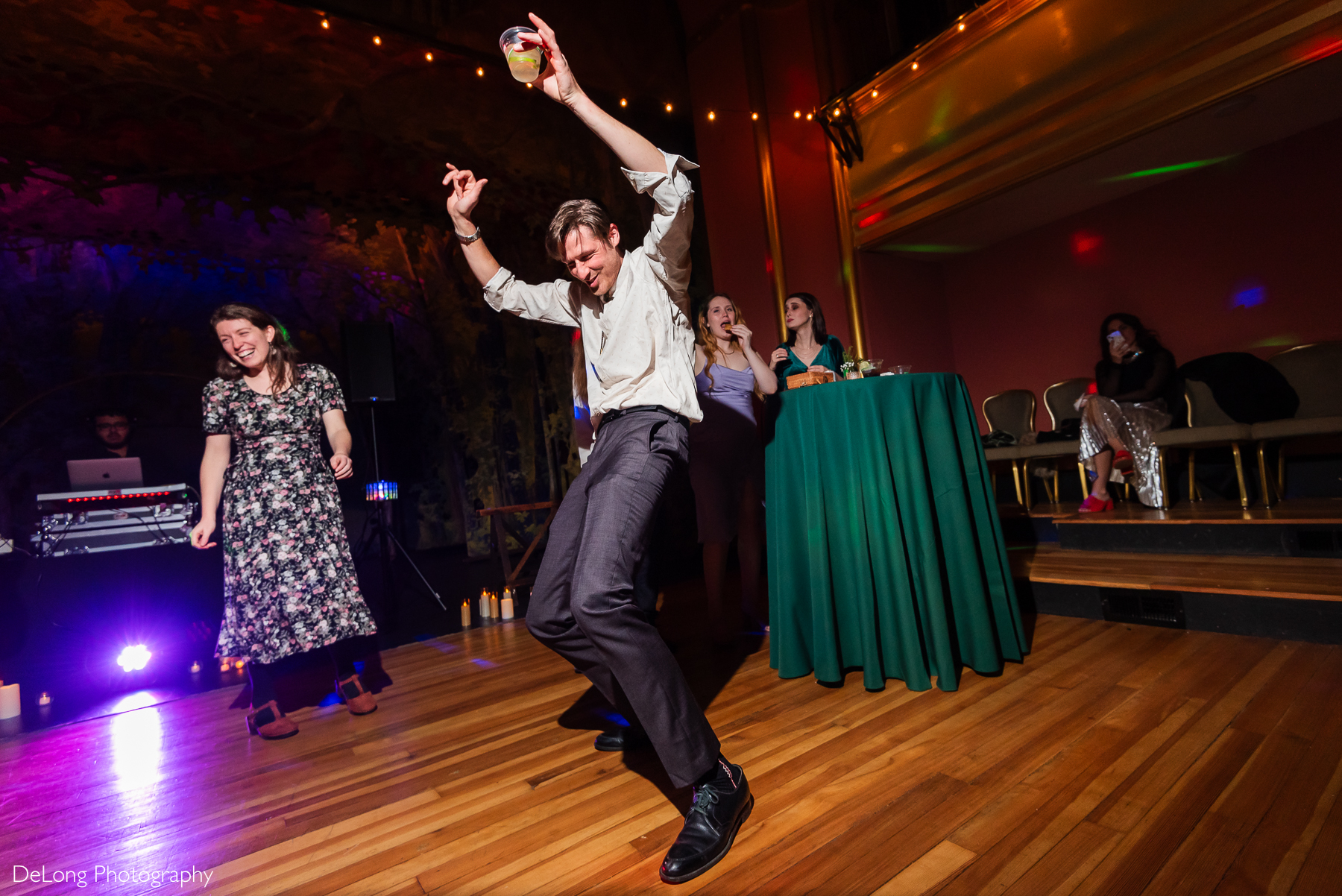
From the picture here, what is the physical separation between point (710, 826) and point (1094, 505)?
362 cm

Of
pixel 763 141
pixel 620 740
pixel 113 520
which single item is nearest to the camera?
pixel 620 740

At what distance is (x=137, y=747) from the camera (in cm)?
231

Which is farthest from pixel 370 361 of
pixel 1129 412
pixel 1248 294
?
pixel 1248 294

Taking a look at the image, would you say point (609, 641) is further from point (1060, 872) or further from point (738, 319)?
point (738, 319)

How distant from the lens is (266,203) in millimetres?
4379

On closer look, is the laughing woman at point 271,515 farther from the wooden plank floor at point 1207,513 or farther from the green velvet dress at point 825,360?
the wooden plank floor at point 1207,513

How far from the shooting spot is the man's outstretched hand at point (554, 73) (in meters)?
1.38

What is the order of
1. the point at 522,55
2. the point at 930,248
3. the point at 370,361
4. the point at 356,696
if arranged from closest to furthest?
the point at 522,55, the point at 356,696, the point at 370,361, the point at 930,248

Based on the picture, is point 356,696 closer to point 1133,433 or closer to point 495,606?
point 495,606

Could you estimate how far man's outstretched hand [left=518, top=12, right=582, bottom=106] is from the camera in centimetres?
138

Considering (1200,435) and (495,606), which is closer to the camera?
(1200,435)

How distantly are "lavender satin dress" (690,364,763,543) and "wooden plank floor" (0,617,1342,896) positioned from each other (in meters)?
0.75

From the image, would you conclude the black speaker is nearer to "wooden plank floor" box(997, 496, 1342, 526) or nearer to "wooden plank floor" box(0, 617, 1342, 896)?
"wooden plank floor" box(0, 617, 1342, 896)

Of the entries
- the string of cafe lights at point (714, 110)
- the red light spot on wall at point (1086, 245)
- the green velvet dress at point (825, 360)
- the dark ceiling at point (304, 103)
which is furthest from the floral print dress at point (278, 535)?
the red light spot on wall at point (1086, 245)
